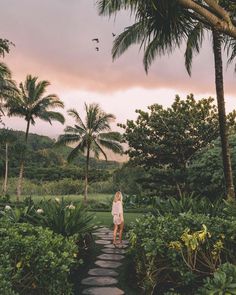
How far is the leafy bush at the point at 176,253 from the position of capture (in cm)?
462

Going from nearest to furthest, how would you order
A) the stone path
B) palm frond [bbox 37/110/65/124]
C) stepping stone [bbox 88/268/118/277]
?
the stone path
stepping stone [bbox 88/268/118/277]
palm frond [bbox 37/110/65/124]

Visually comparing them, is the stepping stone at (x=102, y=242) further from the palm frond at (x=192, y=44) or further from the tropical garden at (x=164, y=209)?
the palm frond at (x=192, y=44)

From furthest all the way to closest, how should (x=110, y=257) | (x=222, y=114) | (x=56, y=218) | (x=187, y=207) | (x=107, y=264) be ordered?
(x=222, y=114)
(x=187, y=207)
(x=110, y=257)
(x=107, y=264)
(x=56, y=218)

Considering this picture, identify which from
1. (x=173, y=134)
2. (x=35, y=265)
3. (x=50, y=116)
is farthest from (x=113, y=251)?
(x=50, y=116)

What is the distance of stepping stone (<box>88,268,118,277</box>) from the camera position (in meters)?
6.02

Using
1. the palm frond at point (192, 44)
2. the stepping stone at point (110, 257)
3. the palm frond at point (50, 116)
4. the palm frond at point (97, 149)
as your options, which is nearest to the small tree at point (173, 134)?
the palm frond at point (97, 149)

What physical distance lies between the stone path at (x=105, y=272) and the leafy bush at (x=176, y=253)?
540mm

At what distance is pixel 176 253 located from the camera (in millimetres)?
4609

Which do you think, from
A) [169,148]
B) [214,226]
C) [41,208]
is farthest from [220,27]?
[169,148]

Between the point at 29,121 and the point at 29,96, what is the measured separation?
1.82m

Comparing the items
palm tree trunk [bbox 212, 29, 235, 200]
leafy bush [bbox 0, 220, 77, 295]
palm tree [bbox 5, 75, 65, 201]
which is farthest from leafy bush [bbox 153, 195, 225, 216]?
palm tree [bbox 5, 75, 65, 201]

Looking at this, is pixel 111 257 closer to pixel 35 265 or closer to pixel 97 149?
pixel 35 265

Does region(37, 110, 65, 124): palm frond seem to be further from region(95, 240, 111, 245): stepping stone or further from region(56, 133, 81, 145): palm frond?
region(95, 240, 111, 245): stepping stone

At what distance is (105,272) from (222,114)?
16.6 ft
